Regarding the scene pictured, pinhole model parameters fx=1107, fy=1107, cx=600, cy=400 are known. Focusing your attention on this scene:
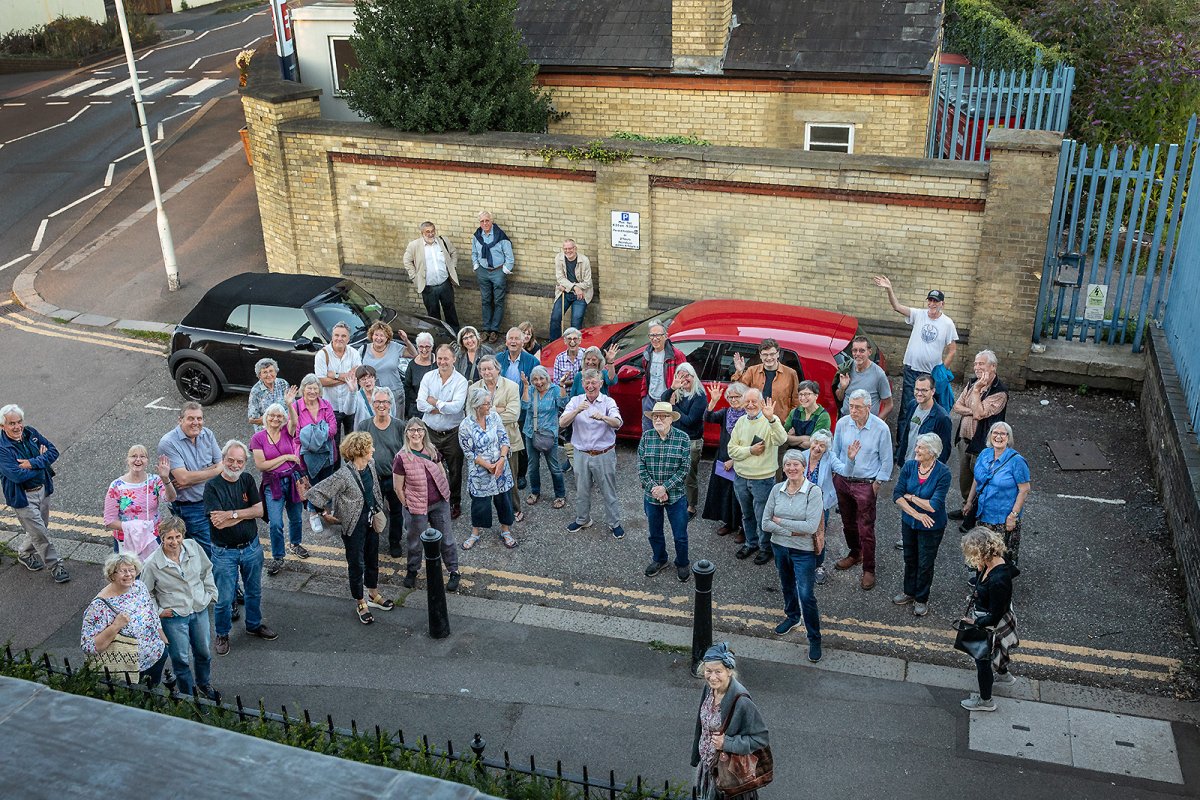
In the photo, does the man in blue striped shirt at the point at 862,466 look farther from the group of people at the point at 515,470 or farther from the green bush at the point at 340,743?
the green bush at the point at 340,743

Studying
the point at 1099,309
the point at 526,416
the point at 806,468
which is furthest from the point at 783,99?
the point at 806,468

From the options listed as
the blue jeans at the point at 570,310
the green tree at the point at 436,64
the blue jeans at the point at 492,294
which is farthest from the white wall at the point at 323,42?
the blue jeans at the point at 570,310

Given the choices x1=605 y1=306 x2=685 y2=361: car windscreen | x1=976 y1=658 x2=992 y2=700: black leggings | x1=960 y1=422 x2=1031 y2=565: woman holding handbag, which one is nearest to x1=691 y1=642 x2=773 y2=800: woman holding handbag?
x1=976 y1=658 x2=992 y2=700: black leggings

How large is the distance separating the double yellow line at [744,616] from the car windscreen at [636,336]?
326 cm

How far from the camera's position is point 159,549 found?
7.73 m

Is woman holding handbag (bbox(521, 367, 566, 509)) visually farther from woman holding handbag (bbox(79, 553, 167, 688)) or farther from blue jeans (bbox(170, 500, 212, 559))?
woman holding handbag (bbox(79, 553, 167, 688))

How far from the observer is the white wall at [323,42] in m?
19.8

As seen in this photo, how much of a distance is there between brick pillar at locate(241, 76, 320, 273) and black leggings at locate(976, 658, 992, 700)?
1218cm

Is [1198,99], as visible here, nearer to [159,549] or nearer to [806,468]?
[806,468]

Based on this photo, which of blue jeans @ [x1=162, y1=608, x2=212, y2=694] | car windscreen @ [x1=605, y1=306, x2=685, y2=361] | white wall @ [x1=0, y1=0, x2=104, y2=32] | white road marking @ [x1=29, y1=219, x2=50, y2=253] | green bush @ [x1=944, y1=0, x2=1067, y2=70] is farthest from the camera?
white wall @ [x1=0, y1=0, x2=104, y2=32]

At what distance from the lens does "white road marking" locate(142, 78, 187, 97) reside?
3069 cm

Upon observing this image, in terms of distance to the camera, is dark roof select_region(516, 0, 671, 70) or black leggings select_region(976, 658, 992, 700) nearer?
black leggings select_region(976, 658, 992, 700)

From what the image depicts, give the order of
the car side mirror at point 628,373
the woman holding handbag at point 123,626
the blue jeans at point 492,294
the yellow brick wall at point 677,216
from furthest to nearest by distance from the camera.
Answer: the blue jeans at point 492,294
the yellow brick wall at point 677,216
the car side mirror at point 628,373
the woman holding handbag at point 123,626

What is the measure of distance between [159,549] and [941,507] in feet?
19.2
